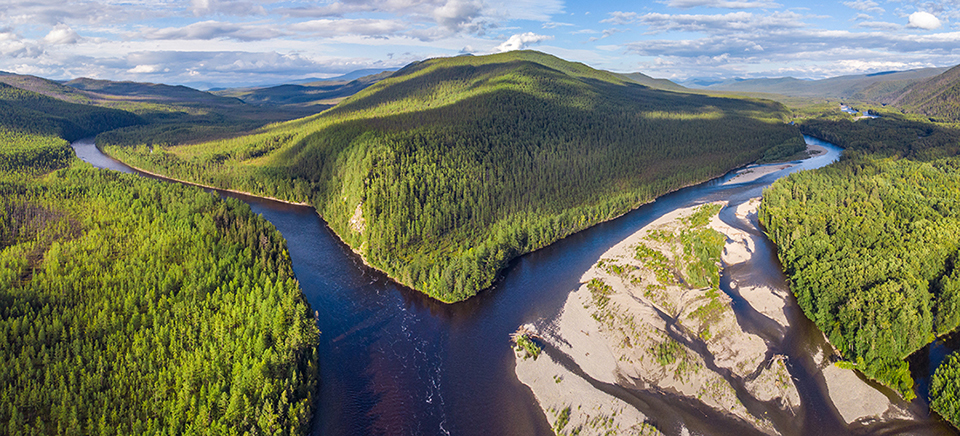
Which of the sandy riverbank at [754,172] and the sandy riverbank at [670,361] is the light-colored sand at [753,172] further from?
the sandy riverbank at [670,361]

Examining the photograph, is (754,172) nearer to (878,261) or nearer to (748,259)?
(748,259)

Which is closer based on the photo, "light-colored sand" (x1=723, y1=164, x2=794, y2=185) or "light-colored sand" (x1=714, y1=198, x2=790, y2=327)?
"light-colored sand" (x1=714, y1=198, x2=790, y2=327)

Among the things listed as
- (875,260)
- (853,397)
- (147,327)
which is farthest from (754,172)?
(147,327)

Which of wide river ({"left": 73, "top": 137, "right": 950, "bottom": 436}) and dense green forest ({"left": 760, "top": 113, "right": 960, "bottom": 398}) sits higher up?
dense green forest ({"left": 760, "top": 113, "right": 960, "bottom": 398})

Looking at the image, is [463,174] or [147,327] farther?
[463,174]

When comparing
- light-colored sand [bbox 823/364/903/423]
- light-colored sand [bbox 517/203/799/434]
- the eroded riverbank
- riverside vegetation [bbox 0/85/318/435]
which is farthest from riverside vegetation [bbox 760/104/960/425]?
riverside vegetation [bbox 0/85/318/435]

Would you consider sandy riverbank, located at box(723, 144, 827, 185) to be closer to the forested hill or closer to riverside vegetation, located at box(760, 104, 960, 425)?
the forested hill

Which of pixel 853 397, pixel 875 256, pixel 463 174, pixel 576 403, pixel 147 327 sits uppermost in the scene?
pixel 463 174
